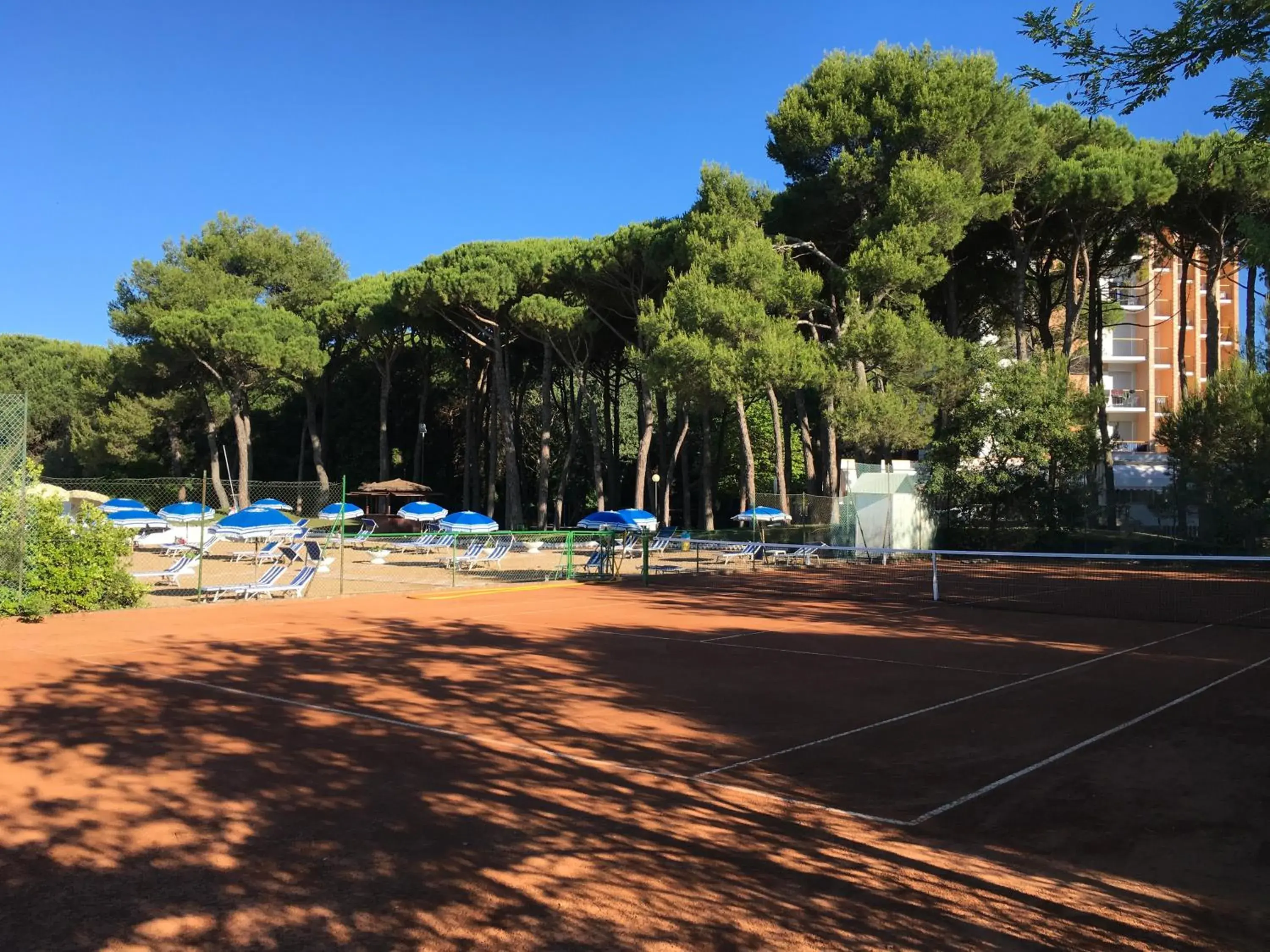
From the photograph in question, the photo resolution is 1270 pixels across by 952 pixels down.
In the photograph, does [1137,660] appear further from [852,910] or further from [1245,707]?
[852,910]

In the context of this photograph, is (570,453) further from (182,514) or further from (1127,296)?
(1127,296)

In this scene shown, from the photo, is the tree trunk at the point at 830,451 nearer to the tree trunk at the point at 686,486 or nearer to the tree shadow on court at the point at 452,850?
the tree trunk at the point at 686,486

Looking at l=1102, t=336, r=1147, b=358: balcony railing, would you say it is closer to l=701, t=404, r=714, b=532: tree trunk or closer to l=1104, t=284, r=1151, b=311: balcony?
l=1104, t=284, r=1151, b=311: balcony

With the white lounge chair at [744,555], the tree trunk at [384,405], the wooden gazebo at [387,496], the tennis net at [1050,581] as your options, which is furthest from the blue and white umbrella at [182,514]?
the tennis net at [1050,581]

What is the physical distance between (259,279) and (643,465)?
26.2m

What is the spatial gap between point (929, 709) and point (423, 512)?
29.6m

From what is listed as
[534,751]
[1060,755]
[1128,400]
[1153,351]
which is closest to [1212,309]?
[1128,400]

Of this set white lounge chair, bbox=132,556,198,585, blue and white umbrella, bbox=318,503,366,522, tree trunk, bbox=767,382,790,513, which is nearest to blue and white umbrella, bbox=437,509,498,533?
blue and white umbrella, bbox=318,503,366,522

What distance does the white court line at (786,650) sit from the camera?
10.1 metres

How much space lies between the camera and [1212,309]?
36.2 metres

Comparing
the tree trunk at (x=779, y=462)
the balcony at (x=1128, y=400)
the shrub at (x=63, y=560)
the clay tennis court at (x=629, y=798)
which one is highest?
the balcony at (x=1128, y=400)

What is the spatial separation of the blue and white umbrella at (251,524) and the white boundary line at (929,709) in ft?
63.9

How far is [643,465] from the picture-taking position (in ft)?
128

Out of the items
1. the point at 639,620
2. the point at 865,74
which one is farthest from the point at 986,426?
the point at 639,620
